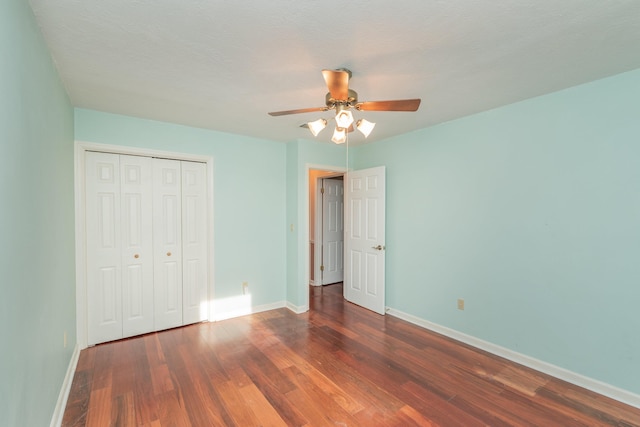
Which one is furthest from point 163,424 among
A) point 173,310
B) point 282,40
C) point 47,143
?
point 282,40

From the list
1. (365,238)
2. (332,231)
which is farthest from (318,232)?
(365,238)

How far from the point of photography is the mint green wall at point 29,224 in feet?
3.46

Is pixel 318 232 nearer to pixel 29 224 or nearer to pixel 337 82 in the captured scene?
pixel 337 82

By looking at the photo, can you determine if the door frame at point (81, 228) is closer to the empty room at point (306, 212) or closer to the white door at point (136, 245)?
the empty room at point (306, 212)

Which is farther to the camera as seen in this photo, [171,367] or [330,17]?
[171,367]

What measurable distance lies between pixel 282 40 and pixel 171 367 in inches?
108

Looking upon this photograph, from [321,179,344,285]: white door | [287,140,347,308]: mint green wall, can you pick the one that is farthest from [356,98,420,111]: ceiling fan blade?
[321,179,344,285]: white door

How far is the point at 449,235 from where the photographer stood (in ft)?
10.2

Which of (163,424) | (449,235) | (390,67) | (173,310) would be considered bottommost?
(163,424)

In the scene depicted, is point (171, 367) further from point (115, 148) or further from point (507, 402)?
point (507, 402)

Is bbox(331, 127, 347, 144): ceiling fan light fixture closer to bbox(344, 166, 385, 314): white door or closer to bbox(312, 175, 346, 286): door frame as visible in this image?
bbox(344, 166, 385, 314): white door

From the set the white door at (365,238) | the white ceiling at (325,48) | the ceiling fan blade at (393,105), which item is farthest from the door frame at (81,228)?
the white door at (365,238)

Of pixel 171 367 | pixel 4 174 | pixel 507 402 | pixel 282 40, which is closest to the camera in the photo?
pixel 4 174

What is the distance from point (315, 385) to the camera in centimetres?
224
